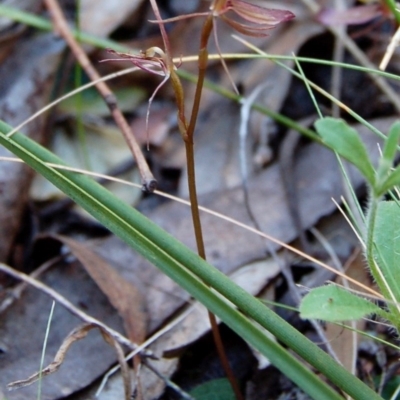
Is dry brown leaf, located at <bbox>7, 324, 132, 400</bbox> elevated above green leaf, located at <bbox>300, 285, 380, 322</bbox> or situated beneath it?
situated beneath

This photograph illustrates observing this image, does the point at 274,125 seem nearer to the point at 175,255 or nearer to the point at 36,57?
the point at 36,57

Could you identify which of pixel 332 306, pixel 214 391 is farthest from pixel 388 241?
pixel 214 391

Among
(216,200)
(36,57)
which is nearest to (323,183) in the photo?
(216,200)

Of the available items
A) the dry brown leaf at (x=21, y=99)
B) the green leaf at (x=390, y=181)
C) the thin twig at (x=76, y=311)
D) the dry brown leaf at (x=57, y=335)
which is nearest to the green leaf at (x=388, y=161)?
the green leaf at (x=390, y=181)

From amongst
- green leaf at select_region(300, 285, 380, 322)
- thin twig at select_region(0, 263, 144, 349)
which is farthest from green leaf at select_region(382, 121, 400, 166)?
thin twig at select_region(0, 263, 144, 349)

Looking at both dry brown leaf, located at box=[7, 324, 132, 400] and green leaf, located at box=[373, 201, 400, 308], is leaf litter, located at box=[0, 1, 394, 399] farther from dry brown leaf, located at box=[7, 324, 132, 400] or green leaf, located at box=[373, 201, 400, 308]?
green leaf, located at box=[373, 201, 400, 308]

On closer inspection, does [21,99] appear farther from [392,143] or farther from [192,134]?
[392,143]
